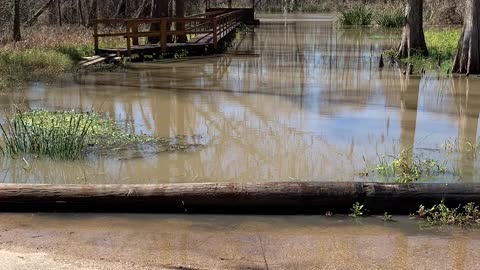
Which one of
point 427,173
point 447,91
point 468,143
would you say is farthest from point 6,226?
point 447,91

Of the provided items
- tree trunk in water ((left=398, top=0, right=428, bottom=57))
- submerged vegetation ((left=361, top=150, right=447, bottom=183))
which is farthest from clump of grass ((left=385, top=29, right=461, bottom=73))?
submerged vegetation ((left=361, top=150, right=447, bottom=183))

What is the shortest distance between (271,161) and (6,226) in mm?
3636

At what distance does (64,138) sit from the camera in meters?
8.05

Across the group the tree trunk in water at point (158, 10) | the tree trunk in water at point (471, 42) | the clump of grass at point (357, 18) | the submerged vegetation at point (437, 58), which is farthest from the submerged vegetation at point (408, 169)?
the clump of grass at point (357, 18)

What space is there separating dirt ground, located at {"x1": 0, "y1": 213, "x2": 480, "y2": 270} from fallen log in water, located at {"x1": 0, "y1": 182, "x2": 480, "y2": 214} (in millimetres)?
116

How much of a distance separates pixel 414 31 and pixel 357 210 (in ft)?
Result: 49.7

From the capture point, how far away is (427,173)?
7.11 metres

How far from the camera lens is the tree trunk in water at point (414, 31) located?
19.6m

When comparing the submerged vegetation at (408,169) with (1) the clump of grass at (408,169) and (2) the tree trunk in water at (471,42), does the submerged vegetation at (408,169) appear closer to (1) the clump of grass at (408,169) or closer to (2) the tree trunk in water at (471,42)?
(1) the clump of grass at (408,169)

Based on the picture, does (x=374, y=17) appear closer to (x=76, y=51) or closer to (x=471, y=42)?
(x=471, y=42)

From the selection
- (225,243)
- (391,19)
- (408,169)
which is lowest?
(225,243)

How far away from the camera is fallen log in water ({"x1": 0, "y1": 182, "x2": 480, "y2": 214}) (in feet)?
18.7

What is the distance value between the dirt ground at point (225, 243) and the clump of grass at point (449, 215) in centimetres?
15

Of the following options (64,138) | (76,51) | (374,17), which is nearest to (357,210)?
(64,138)
